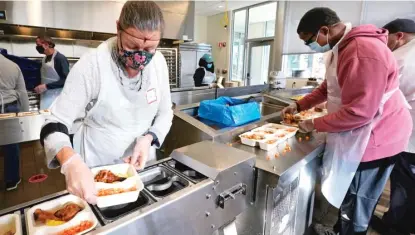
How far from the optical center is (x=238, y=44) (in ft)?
24.6

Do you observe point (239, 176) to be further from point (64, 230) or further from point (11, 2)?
point (11, 2)

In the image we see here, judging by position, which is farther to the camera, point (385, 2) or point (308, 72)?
point (308, 72)

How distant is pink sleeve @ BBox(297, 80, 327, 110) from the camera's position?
188 cm

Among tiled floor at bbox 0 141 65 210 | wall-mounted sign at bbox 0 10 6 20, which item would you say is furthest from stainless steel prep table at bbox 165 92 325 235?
wall-mounted sign at bbox 0 10 6 20

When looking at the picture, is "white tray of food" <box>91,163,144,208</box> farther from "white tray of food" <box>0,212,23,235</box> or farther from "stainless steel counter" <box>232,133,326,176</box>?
"stainless steel counter" <box>232,133,326,176</box>

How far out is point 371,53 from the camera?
3.87ft

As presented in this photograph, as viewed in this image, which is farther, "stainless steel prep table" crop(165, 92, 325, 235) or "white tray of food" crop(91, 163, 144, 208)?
"stainless steel prep table" crop(165, 92, 325, 235)

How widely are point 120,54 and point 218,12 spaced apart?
7.04 meters

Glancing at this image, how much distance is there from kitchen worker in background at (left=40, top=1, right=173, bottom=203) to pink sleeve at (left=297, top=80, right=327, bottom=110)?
4.11ft

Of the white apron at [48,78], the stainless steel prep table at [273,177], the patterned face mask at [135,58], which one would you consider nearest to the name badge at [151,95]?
the patterned face mask at [135,58]

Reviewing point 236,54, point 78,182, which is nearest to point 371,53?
point 78,182

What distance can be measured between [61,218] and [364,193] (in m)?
1.76

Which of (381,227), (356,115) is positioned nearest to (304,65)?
(381,227)

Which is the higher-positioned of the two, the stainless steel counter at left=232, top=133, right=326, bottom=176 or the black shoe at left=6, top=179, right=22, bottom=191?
the stainless steel counter at left=232, top=133, right=326, bottom=176
